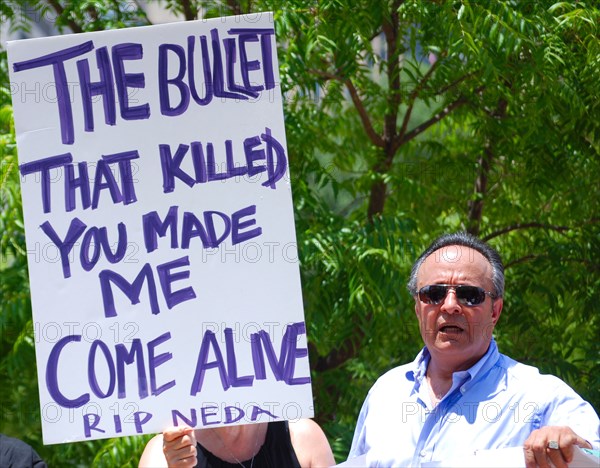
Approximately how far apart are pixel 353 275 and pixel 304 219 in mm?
467

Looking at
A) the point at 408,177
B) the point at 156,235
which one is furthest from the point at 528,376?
the point at 408,177

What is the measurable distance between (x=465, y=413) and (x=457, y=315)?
0.28 metres

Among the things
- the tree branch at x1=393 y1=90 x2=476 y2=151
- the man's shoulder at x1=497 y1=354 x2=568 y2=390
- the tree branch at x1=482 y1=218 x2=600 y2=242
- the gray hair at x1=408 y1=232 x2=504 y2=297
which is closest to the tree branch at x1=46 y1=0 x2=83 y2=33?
the tree branch at x1=393 y1=90 x2=476 y2=151

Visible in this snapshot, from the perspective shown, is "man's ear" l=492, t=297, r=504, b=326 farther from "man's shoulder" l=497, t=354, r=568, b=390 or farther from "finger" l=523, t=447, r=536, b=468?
"finger" l=523, t=447, r=536, b=468

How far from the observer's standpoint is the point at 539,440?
2.58 metres

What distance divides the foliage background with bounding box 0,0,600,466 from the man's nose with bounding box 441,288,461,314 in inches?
72.2

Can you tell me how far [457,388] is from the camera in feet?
10.3

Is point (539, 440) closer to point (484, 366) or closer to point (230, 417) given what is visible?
point (484, 366)

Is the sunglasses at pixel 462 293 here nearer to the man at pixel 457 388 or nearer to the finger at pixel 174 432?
the man at pixel 457 388

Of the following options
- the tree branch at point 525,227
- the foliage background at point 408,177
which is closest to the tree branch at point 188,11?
the foliage background at point 408,177

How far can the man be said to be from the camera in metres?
2.97

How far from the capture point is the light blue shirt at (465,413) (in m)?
2.94

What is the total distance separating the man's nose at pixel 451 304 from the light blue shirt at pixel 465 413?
0.57ft

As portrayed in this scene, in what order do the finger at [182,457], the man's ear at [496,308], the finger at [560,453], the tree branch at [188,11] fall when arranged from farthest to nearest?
the tree branch at [188,11], the man's ear at [496,308], the finger at [182,457], the finger at [560,453]
